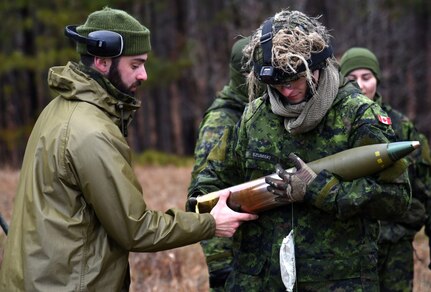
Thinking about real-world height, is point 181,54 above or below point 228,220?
below

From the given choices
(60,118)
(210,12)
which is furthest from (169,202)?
(210,12)

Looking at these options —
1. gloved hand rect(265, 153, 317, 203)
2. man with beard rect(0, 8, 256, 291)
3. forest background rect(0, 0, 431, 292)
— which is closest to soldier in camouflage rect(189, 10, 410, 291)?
gloved hand rect(265, 153, 317, 203)

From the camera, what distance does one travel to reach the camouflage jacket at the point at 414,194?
218 inches

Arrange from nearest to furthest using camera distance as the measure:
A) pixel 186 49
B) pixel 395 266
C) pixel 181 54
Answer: pixel 395 266 → pixel 186 49 → pixel 181 54

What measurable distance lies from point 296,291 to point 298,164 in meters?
0.67

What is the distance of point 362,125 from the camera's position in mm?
3609

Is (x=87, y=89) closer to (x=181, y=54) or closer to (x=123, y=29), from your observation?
(x=123, y=29)

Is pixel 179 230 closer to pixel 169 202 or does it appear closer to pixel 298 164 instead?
pixel 298 164

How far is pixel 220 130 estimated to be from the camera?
5020 mm

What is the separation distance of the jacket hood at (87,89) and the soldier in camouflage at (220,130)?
3.21 ft

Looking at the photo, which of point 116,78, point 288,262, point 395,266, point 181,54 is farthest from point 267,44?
point 181,54

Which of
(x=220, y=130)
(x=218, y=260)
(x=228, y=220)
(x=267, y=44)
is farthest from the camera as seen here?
(x=220, y=130)

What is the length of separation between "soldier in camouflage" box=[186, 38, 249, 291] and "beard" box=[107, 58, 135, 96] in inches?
37.7

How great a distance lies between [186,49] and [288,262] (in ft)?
75.6
